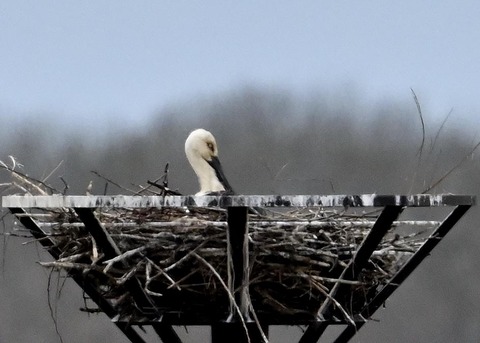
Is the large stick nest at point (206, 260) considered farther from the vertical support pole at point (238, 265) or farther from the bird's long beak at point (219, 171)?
the bird's long beak at point (219, 171)

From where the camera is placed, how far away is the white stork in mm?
6277

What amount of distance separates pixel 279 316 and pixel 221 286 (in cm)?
37

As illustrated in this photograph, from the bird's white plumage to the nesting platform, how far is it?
138cm

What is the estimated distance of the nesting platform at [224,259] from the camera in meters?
4.17

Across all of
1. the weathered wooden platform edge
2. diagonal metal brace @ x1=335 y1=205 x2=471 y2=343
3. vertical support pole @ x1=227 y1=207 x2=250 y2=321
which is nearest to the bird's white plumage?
diagonal metal brace @ x1=335 y1=205 x2=471 y2=343

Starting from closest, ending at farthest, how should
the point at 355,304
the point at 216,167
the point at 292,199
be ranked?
the point at 292,199 → the point at 355,304 → the point at 216,167

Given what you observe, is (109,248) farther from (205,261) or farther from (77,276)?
(77,276)

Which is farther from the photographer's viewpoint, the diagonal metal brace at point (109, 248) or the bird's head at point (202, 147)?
the bird's head at point (202, 147)

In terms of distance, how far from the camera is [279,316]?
462 cm

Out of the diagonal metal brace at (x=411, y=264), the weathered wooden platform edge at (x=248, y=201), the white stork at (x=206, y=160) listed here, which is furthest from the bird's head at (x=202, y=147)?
the weathered wooden platform edge at (x=248, y=201)

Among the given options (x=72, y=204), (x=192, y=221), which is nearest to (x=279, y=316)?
Answer: (x=192, y=221)

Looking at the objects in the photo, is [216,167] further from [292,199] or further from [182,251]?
[292,199]

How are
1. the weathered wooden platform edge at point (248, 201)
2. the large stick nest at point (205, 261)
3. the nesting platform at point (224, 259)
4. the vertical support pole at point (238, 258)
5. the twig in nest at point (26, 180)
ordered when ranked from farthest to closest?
the twig in nest at point (26, 180) < the large stick nest at point (205, 261) < the nesting platform at point (224, 259) < the vertical support pole at point (238, 258) < the weathered wooden platform edge at point (248, 201)

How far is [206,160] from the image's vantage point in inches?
247
